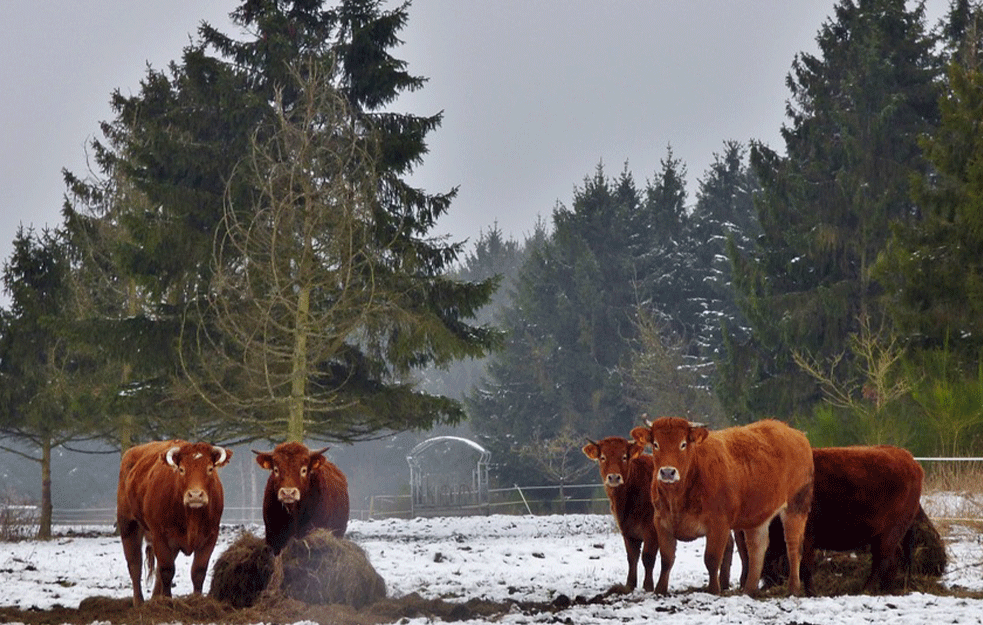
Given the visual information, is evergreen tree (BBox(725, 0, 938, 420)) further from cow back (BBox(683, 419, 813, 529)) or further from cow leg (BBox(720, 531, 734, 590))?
cow back (BBox(683, 419, 813, 529))

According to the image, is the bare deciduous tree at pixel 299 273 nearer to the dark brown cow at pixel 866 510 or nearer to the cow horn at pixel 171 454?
the cow horn at pixel 171 454

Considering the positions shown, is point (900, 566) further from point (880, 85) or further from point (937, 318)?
point (880, 85)

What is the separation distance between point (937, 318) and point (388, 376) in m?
11.2

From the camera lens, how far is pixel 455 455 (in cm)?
6500

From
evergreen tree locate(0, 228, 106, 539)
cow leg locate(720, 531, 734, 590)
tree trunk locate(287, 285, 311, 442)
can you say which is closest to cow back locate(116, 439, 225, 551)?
cow leg locate(720, 531, 734, 590)

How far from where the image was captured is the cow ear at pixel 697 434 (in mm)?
10562

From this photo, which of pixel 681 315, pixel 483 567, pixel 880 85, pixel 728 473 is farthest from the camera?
pixel 681 315

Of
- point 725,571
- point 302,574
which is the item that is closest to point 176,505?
point 302,574

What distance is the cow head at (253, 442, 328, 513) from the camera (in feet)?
38.6

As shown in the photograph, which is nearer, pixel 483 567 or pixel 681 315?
pixel 483 567

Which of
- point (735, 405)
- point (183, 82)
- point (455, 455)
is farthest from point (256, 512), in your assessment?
point (183, 82)

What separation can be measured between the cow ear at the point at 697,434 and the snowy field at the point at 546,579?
129cm

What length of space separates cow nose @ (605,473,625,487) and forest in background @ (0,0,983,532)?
8.08 meters

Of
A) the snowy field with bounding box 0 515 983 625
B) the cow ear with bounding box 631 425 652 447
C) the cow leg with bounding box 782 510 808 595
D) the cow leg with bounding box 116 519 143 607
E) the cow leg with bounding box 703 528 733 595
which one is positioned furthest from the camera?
the cow leg with bounding box 116 519 143 607
